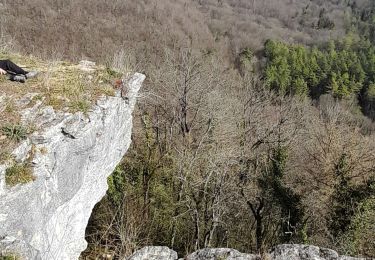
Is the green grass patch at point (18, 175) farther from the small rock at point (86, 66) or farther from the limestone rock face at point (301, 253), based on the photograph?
the limestone rock face at point (301, 253)

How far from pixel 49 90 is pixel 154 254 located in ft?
13.2

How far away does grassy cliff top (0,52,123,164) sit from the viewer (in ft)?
20.9

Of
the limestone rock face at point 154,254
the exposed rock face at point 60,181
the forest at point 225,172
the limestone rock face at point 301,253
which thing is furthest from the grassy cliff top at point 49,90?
the limestone rock face at point 301,253

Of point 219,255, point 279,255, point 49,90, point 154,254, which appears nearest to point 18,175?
point 49,90

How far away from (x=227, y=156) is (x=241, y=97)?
1254 cm

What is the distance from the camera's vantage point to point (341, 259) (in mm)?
7559

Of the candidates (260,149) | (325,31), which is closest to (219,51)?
(325,31)

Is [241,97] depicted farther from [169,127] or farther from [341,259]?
[341,259]

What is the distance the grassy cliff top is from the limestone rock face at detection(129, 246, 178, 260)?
3216 mm

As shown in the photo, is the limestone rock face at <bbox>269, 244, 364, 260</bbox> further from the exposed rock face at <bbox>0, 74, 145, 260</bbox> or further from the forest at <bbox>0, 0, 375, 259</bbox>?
the exposed rock face at <bbox>0, 74, 145, 260</bbox>

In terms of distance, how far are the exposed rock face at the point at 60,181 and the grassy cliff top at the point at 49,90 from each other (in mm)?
182

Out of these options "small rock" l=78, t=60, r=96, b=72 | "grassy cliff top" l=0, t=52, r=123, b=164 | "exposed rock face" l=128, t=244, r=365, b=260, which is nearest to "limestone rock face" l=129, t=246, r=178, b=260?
"exposed rock face" l=128, t=244, r=365, b=260

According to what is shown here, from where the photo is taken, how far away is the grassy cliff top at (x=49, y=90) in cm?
637

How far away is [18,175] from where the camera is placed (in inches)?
238
